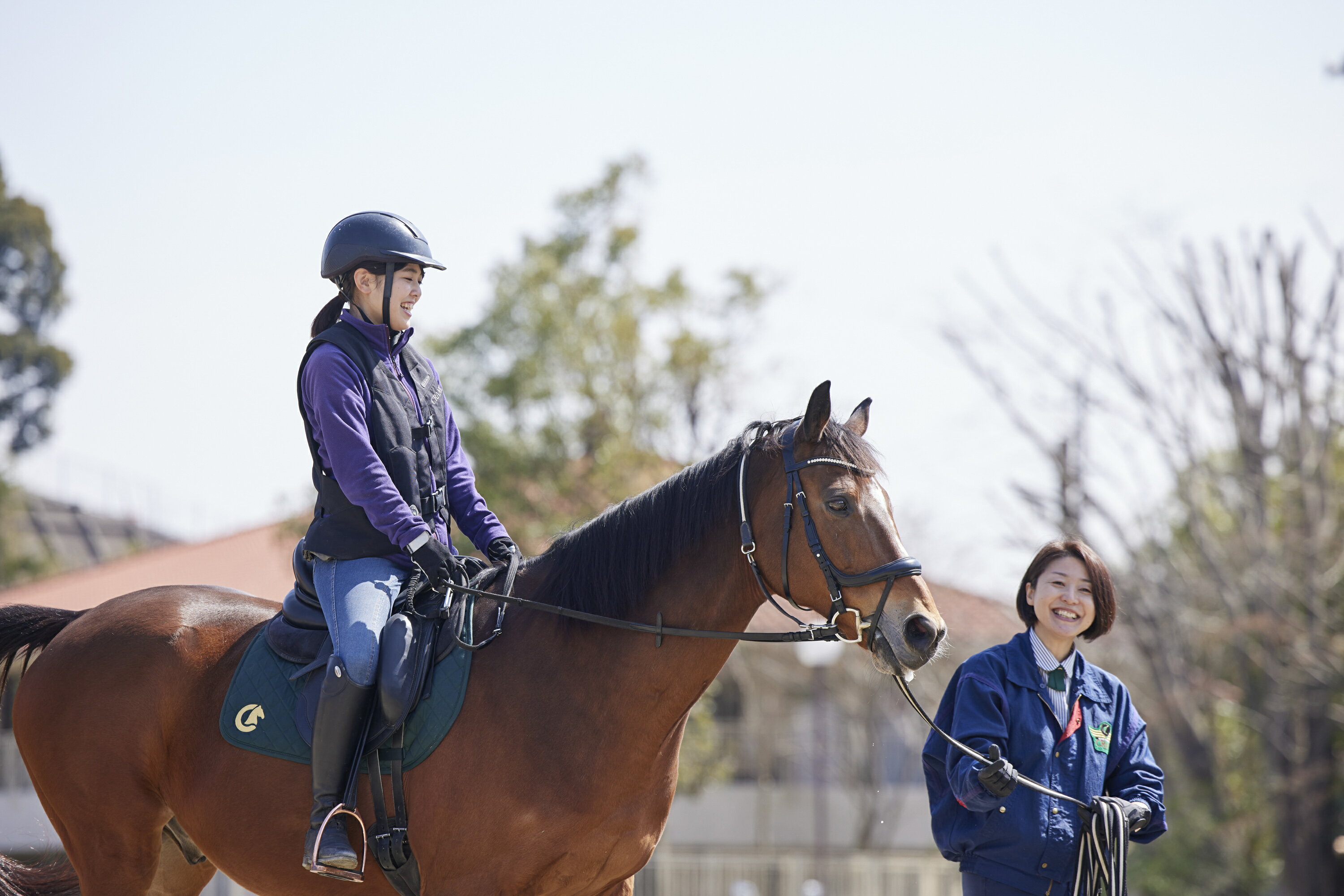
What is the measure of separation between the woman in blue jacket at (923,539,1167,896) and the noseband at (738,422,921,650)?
706 mm

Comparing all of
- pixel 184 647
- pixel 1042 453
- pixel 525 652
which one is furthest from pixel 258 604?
pixel 1042 453

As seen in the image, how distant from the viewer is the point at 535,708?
3.62m

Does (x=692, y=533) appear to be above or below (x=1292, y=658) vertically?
above

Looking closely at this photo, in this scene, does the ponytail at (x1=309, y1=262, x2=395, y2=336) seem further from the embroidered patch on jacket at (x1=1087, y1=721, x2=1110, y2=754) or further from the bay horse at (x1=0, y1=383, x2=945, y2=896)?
the embroidered patch on jacket at (x1=1087, y1=721, x2=1110, y2=754)

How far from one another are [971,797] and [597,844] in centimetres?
119

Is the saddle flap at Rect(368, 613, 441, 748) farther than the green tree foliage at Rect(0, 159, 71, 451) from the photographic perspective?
No

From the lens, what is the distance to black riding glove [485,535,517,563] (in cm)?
407

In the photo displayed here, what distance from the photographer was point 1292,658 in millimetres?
12906

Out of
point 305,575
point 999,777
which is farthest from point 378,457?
point 999,777

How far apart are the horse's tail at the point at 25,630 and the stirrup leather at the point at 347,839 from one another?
165cm

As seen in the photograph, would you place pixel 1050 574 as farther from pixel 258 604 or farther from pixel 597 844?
pixel 258 604

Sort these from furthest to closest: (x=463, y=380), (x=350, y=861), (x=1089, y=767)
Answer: (x=463, y=380), (x=1089, y=767), (x=350, y=861)

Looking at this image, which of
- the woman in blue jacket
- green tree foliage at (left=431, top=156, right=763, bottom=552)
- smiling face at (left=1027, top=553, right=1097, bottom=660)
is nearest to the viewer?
the woman in blue jacket

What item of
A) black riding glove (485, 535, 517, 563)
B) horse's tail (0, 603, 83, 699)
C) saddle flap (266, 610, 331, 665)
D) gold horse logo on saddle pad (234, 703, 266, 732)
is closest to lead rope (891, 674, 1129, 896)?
black riding glove (485, 535, 517, 563)
